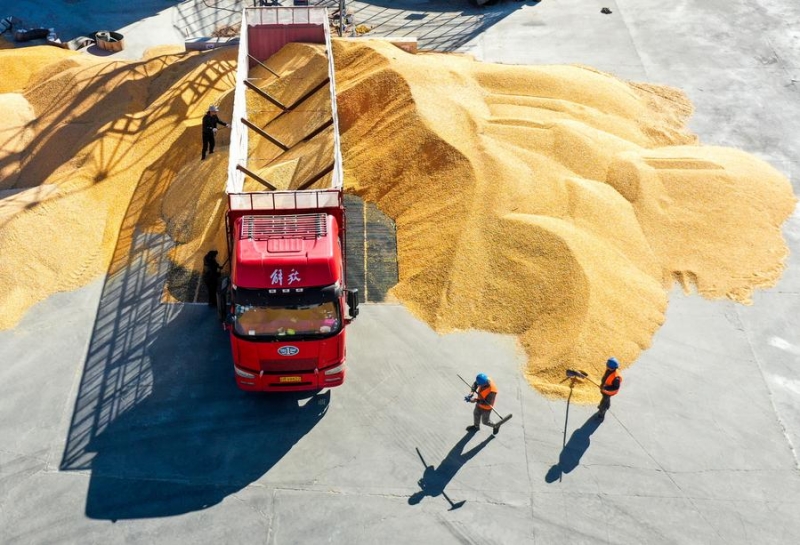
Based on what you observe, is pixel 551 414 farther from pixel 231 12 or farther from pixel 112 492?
pixel 231 12

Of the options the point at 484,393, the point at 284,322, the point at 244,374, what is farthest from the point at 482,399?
the point at 244,374

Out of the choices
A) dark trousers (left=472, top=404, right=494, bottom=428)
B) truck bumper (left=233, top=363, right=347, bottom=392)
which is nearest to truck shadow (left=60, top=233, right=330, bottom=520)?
truck bumper (left=233, top=363, right=347, bottom=392)

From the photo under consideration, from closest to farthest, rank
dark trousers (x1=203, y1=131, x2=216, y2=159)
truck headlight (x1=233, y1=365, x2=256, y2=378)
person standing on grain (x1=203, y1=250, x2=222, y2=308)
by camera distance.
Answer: truck headlight (x1=233, y1=365, x2=256, y2=378) → person standing on grain (x1=203, y1=250, x2=222, y2=308) → dark trousers (x1=203, y1=131, x2=216, y2=159)

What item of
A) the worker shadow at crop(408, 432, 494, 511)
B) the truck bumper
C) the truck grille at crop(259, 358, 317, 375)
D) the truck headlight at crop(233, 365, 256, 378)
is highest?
the truck grille at crop(259, 358, 317, 375)

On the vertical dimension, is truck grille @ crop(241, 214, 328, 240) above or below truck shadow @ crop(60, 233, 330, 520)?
above

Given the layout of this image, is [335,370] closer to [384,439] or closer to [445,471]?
[384,439]

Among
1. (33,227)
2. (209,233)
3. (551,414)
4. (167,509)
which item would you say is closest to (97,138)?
(33,227)

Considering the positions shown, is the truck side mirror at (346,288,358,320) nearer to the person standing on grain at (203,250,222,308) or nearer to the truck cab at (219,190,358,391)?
the truck cab at (219,190,358,391)

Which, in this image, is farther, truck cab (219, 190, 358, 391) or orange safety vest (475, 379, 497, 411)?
orange safety vest (475, 379, 497, 411)
